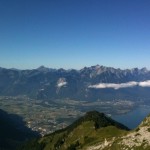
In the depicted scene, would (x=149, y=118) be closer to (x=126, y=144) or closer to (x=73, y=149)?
(x=126, y=144)

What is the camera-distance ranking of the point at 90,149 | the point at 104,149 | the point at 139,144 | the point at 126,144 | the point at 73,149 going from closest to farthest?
1. the point at 139,144
2. the point at 126,144
3. the point at 104,149
4. the point at 90,149
5. the point at 73,149

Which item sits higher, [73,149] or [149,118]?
[149,118]

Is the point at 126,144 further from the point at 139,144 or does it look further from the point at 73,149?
the point at 73,149

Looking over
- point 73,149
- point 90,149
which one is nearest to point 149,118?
point 90,149

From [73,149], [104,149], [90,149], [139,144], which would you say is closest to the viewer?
[139,144]

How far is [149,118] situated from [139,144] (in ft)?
94.0

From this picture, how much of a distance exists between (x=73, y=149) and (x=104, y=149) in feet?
237

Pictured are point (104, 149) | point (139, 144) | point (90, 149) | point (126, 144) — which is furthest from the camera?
point (90, 149)

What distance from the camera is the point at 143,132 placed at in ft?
391

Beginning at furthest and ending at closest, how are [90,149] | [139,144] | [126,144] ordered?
[90,149]
[126,144]
[139,144]

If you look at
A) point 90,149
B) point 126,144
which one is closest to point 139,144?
point 126,144

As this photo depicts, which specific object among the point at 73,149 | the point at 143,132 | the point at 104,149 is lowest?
the point at 73,149

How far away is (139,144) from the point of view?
108 meters

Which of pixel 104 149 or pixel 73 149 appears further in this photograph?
pixel 73 149
